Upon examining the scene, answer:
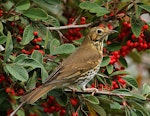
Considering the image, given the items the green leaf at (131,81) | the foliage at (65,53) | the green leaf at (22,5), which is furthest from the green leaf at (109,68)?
the green leaf at (22,5)

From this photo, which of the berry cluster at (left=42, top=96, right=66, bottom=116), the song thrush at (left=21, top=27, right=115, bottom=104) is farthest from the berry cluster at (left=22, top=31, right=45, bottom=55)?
the berry cluster at (left=42, top=96, right=66, bottom=116)

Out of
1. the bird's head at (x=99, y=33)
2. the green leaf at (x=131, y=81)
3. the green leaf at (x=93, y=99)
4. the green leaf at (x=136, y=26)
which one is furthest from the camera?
the bird's head at (x=99, y=33)

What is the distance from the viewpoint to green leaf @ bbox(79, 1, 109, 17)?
3633 mm

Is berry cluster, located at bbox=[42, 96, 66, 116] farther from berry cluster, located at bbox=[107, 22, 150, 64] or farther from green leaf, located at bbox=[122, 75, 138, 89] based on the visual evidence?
berry cluster, located at bbox=[107, 22, 150, 64]

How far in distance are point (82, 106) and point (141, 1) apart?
838mm

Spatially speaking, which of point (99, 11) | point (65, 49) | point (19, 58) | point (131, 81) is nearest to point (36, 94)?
point (19, 58)

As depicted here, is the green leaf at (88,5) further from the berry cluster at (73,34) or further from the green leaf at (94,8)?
the berry cluster at (73,34)

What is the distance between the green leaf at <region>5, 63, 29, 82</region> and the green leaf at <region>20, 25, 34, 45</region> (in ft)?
1.31

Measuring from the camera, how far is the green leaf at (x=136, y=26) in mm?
3701

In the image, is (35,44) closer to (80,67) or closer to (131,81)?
(80,67)

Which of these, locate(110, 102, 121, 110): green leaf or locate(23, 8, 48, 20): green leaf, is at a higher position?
locate(23, 8, 48, 20): green leaf

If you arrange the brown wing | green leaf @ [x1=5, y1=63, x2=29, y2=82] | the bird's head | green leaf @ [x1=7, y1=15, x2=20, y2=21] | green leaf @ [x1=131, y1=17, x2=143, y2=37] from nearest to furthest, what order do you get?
green leaf @ [x1=5, y1=63, x2=29, y2=82] → the brown wing → green leaf @ [x1=7, y1=15, x2=20, y2=21] → green leaf @ [x1=131, y1=17, x2=143, y2=37] → the bird's head

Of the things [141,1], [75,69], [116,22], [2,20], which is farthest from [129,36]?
[2,20]

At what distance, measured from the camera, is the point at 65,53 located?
136 inches
